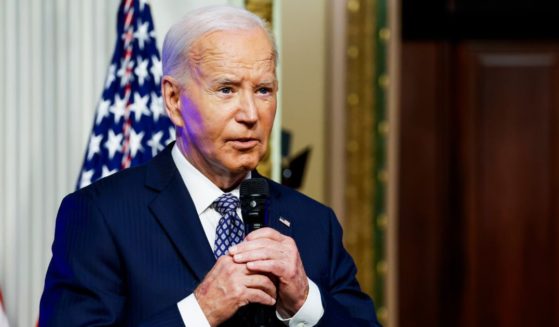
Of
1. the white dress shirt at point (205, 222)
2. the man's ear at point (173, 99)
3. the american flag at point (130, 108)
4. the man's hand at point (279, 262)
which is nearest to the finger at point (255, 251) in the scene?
the man's hand at point (279, 262)

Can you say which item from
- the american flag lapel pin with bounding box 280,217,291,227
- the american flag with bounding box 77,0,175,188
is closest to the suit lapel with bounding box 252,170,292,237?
the american flag lapel pin with bounding box 280,217,291,227

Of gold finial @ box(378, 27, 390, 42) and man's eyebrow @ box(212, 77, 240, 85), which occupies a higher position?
gold finial @ box(378, 27, 390, 42)

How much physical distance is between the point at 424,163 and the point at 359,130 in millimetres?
387

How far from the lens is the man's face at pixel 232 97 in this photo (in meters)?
1.99

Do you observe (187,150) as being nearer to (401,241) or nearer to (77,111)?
(77,111)

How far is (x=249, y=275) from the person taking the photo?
1.84 meters

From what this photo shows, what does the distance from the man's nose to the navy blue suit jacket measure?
0.67 feet

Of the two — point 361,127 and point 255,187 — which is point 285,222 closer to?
point 255,187

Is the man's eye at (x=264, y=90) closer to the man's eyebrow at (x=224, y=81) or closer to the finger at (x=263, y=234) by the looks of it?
the man's eyebrow at (x=224, y=81)

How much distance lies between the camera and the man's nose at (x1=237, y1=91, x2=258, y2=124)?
1.98 meters

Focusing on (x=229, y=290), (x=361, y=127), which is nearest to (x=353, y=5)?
(x=361, y=127)

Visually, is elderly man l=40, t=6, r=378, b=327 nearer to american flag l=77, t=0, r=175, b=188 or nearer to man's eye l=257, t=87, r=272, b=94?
man's eye l=257, t=87, r=272, b=94

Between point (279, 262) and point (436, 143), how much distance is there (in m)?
3.03

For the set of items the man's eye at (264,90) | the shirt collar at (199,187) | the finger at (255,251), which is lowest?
the finger at (255,251)
